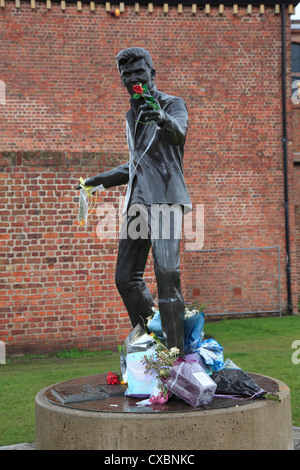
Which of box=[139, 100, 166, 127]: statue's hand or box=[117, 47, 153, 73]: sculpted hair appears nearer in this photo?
box=[139, 100, 166, 127]: statue's hand

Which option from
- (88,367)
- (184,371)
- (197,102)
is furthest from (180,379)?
(197,102)

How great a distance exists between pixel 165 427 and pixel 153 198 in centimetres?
159

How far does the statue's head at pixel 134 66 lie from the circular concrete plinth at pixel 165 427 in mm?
2195

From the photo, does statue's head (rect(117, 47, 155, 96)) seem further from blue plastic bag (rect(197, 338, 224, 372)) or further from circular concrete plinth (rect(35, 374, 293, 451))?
circular concrete plinth (rect(35, 374, 293, 451))

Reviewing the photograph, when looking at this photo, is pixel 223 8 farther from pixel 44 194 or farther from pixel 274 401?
pixel 274 401

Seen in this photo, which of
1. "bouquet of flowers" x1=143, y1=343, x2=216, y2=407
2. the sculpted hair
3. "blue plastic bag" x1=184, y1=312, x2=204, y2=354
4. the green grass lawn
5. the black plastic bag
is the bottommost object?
the green grass lawn

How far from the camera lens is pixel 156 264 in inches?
164

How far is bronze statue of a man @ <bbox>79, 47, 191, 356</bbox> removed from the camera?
412cm

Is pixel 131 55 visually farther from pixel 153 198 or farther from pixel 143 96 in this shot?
pixel 153 198

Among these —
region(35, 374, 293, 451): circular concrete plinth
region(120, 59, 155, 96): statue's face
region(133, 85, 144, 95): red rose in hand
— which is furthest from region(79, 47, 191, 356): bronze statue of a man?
region(35, 374, 293, 451): circular concrete plinth

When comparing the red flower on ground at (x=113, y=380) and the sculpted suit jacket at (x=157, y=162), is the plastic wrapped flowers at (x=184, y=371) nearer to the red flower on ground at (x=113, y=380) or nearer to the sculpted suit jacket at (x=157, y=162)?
the red flower on ground at (x=113, y=380)

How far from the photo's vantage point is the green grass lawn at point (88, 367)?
587 centimetres

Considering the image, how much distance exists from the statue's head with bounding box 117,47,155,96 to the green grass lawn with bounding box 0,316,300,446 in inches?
121

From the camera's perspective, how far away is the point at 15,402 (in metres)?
6.61
